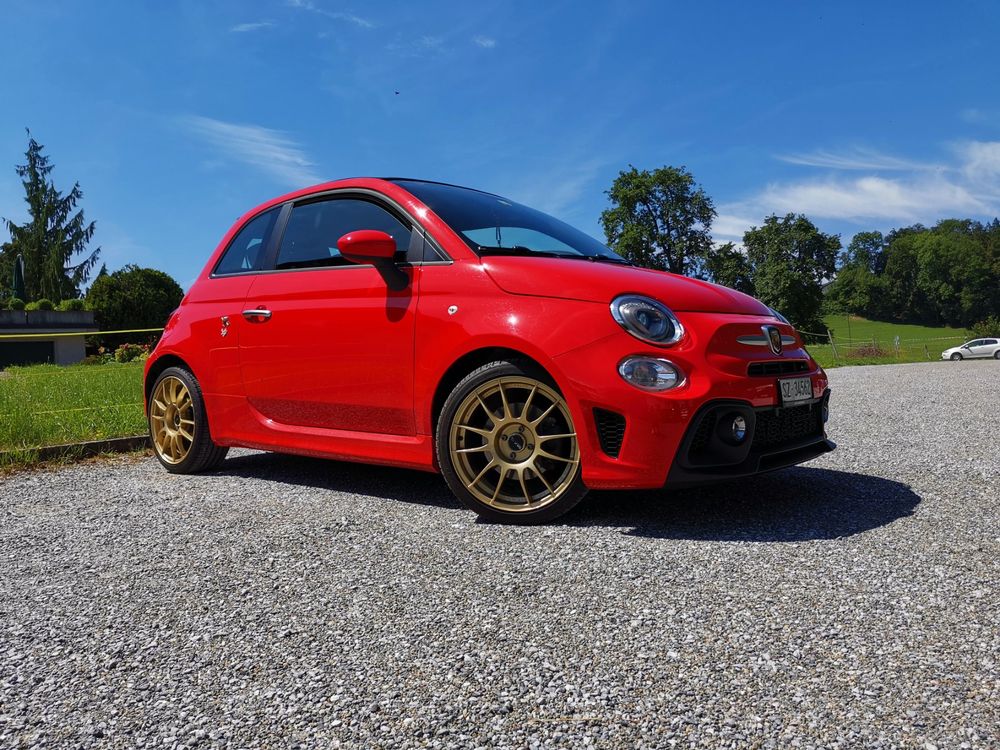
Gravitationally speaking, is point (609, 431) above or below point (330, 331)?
below

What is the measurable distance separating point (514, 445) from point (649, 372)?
2.28 ft

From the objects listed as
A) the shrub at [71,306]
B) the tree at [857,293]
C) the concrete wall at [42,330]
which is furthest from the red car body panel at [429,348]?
the tree at [857,293]

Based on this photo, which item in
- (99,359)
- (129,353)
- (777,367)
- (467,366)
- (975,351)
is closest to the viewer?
(777,367)

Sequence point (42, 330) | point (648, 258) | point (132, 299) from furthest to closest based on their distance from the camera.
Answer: point (648, 258)
point (132, 299)
point (42, 330)

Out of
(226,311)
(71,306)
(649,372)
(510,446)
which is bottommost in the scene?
(510,446)

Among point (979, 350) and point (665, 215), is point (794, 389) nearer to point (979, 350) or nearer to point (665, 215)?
point (979, 350)

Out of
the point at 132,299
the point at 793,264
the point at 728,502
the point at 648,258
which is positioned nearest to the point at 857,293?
the point at 793,264

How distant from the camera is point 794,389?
138 inches

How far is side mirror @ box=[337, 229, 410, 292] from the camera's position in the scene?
372 centimetres

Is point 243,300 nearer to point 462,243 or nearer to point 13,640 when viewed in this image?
point 462,243

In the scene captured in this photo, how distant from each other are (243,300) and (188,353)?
674mm

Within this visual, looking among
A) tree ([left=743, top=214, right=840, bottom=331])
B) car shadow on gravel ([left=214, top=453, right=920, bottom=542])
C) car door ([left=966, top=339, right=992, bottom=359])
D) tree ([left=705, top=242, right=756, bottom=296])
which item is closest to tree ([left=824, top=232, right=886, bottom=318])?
tree ([left=743, top=214, right=840, bottom=331])

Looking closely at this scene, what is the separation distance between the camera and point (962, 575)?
8.59ft

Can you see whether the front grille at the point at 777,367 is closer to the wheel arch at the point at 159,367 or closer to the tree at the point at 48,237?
the wheel arch at the point at 159,367
